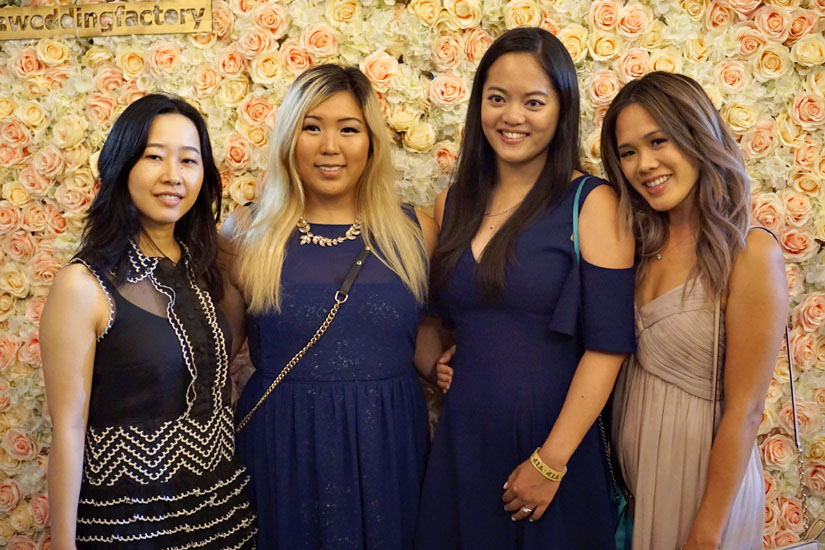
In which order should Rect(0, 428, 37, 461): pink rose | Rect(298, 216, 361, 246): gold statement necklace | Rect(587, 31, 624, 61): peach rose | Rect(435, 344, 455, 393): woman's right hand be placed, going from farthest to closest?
Rect(0, 428, 37, 461): pink rose
Rect(587, 31, 624, 61): peach rose
Rect(435, 344, 455, 393): woman's right hand
Rect(298, 216, 361, 246): gold statement necklace

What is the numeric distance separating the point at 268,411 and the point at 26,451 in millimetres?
1076

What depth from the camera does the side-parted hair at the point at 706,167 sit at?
66.2 inches

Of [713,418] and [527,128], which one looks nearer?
[713,418]

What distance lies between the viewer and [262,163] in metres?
2.30

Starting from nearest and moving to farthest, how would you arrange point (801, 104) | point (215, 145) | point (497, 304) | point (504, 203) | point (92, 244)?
point (92, 244)
point (497, 304)
point (504, 203)
point (801, 104)
point (215, 145)

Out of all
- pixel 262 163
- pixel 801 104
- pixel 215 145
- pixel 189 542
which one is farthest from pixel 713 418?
pixel 215 145

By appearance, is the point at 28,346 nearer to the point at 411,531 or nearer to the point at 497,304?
the point at 411,531

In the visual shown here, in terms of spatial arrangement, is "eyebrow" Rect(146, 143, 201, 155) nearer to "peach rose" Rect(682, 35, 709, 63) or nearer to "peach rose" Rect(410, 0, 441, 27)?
"peach rose" Rect(410, 0, 441, 27)

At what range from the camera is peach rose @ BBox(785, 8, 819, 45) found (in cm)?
215

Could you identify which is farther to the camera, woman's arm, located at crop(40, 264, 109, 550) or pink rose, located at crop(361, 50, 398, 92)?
pink rose, located at crop(361, 50, 398, 92)

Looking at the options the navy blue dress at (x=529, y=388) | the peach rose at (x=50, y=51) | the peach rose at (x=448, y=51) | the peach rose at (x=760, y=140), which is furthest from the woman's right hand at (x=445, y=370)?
the peach rose at (x=50, y=51)

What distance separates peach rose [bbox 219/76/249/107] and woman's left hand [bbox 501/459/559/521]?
4.70 ft

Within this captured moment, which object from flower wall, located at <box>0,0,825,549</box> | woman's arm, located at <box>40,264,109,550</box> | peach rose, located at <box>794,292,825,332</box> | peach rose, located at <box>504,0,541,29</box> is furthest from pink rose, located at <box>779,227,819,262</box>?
woman's arm, located at <box>40,264,109,550</box>

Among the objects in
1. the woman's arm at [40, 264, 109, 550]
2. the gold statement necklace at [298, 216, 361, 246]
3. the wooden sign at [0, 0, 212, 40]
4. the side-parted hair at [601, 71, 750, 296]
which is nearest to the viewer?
the woman's arm at [40, 264, 109, 550]
